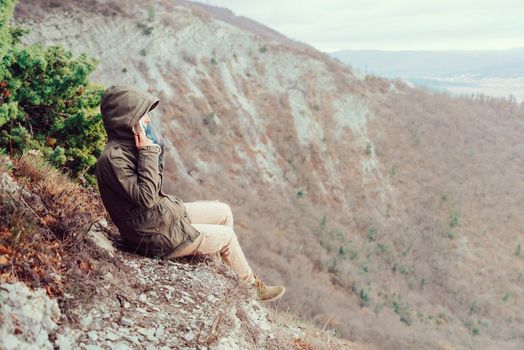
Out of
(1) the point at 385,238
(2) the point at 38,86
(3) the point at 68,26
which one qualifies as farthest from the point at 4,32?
(1) the point at 385,238

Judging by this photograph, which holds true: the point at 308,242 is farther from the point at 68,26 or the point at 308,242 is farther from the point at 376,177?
the point at 68,26

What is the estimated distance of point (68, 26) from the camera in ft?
80.6

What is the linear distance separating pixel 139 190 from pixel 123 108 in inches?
32.0

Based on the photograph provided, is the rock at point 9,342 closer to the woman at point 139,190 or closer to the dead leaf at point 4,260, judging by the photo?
the dead leaf at point 4,260

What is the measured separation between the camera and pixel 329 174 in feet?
95.7

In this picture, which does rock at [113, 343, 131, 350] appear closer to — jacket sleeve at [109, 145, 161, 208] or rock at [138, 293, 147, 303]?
rock at [138, 293, 147, 303]

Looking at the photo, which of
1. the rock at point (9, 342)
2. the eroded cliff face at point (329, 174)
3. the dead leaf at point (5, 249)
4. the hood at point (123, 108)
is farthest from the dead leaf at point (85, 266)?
the eroded cliff face at point (329, 174)

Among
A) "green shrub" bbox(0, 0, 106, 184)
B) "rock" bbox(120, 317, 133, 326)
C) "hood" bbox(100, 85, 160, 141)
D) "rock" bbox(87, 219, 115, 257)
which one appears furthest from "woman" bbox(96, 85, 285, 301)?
"green shrub" bbox(0, 0, 106, 184)

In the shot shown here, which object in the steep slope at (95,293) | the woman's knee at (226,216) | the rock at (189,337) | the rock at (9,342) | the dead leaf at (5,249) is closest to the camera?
the rock at (9,342)

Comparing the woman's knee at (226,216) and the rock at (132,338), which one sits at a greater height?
the woman's knee at (226,216)

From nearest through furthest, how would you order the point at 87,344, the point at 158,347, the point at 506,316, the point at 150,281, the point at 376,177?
the point at 87,344 < the point at 158,347 < the point at 150,281 < the point at 506,316 < the point at 376,177

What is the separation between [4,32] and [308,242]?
1818cm

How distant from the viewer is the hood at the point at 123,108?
4.38 meters

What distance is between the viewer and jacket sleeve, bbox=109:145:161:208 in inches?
172
